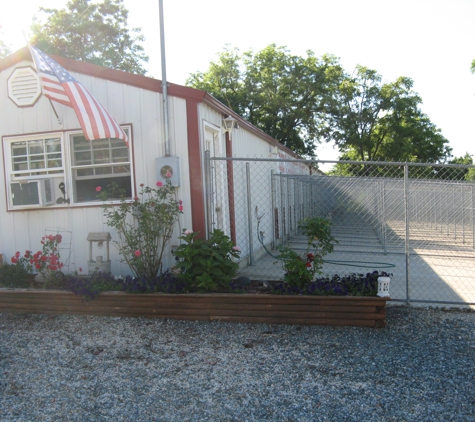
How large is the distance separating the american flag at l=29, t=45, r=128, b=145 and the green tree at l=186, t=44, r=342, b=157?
22.5 metres

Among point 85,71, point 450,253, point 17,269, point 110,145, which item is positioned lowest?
point 450,253

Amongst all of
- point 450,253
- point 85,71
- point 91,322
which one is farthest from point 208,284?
point 450,253

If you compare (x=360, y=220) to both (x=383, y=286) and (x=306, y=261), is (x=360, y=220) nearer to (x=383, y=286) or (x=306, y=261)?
(x=306, y=261)

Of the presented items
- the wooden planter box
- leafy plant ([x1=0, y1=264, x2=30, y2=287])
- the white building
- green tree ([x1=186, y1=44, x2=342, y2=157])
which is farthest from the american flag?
green tree ([x1=186, y1=44, x2=342, y2=157])

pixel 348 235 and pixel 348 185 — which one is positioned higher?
pixel 348 185

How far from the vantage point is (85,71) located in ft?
21.7

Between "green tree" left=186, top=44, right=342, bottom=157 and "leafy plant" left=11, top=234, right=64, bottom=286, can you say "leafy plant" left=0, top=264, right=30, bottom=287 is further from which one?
"green tree" left=186, top=44, right=342, bottom=157

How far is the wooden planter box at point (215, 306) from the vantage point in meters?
5.09

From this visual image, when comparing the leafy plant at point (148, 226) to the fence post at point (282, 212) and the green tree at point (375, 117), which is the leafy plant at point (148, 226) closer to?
the fence post at point (282, 212)

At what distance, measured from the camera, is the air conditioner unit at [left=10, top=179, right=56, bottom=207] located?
6676mm

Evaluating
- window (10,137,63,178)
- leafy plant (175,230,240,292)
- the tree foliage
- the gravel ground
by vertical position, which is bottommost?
the gravel ground

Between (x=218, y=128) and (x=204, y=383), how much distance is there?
4436mm

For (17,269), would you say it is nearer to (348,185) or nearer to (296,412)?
(296,412)

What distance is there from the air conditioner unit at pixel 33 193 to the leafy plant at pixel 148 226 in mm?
1008
